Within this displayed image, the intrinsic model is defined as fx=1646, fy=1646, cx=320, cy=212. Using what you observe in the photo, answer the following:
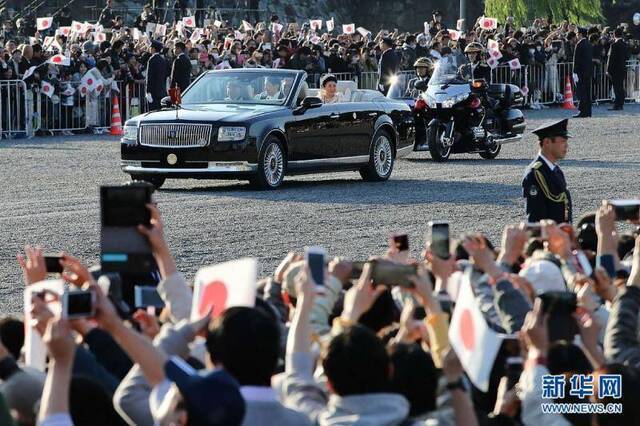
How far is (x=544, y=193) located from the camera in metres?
11.0

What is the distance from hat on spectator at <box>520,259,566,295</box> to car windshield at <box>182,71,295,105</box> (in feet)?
44.6

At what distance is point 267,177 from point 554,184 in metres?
8.94

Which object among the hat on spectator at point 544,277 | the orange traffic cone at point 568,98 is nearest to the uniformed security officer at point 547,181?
the hat on spectator at point 544,277

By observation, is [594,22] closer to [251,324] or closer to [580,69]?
[580,69]

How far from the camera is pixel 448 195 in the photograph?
62.2 feet

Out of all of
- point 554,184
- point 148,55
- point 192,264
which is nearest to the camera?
point 554,184

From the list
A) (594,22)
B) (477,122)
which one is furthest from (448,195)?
(594,22)

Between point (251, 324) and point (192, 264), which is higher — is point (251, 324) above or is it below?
above

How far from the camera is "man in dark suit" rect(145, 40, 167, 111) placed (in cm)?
2981

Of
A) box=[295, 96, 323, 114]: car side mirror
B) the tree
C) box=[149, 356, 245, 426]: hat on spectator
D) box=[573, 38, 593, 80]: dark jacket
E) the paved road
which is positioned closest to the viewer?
box=[149, 356, 245, 426]: hat on spectator

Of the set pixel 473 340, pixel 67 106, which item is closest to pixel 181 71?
pixel 67 106

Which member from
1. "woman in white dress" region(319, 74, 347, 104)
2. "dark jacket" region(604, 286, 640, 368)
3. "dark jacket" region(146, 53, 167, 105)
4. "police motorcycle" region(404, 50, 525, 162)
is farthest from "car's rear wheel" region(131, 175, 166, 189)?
"dark jacket" region(604, 286, 640, 368)

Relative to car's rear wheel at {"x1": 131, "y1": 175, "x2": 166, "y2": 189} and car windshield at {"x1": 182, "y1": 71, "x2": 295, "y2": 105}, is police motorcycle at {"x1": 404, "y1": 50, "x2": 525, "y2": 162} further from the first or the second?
car's rear wheel at {"x1": 131, "y1": 175, "x2": 166, "y2": 189}

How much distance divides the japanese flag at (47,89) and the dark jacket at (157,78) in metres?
1.89
